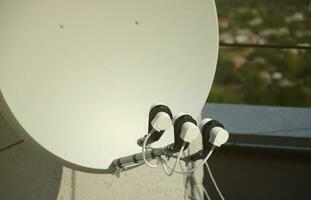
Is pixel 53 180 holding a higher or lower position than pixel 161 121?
lower

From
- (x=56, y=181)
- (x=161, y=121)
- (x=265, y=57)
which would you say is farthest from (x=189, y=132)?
(x=265, y=57)

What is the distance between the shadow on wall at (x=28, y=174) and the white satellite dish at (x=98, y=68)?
35cm

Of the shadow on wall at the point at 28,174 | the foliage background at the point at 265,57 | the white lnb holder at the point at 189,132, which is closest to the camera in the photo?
the white lnb holder at the point at 189,132

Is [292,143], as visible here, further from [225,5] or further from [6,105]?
[225,5]

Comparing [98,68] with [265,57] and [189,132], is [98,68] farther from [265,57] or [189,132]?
[265,57]

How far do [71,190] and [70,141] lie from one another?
1.39 ft

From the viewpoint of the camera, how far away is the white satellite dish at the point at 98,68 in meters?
1.42

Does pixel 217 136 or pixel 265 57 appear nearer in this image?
pixel 217 136

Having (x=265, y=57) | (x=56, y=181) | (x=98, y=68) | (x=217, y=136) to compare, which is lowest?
(x=265, y=57)

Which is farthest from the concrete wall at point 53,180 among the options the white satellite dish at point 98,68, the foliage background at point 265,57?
the foliage background at point 265,57

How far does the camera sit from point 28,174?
6.15 ft

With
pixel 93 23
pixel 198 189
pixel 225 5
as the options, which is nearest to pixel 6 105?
pixel 93 23

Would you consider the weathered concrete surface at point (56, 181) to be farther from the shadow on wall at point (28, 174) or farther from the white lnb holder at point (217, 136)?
the white lnb holder at point (217, 136)

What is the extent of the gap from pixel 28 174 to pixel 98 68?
47cm
